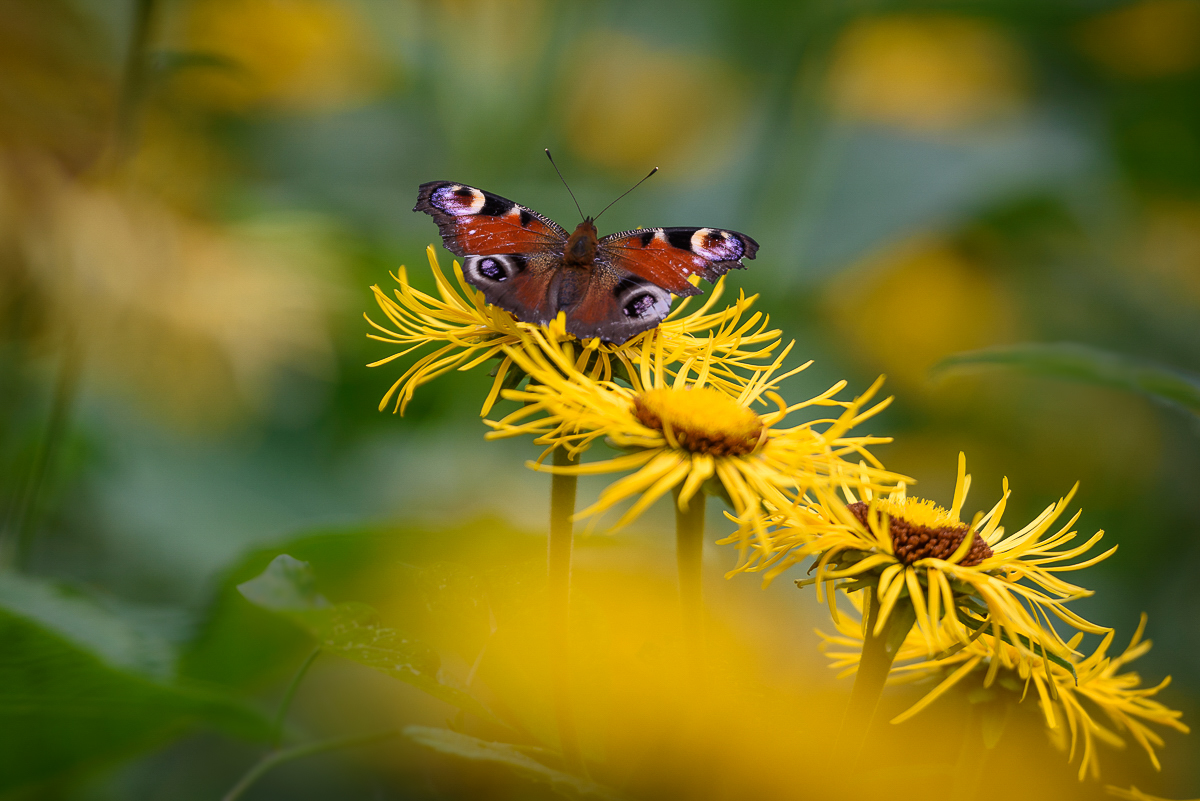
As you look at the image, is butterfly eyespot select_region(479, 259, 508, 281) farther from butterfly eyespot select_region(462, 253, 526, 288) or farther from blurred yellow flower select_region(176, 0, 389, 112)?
blurred yellow flower select_region(176, 0, 389, 112)

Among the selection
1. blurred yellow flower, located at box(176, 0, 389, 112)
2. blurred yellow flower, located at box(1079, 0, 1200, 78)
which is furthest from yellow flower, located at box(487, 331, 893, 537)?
blurred yellow flower, located at box(1079, 0, 1200, 78)

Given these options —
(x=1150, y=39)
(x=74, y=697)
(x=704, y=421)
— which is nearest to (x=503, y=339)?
(x=704, y=421)

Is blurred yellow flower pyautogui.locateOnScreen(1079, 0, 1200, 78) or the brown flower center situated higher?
blurred yellow flower pyautogui.locateOnScreen(1079, 0, 1200, 78)

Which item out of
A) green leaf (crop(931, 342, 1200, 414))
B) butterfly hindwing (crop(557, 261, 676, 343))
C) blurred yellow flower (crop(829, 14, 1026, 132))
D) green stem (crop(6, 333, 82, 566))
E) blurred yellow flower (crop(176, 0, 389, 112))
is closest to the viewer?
green leaf (crop(931, 342, 1200, 414))

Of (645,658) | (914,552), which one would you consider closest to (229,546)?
(645,658)

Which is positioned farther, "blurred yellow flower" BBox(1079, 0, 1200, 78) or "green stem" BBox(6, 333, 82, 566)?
"blurred yellow flower" BBox(1079, 0, 1200, 78)

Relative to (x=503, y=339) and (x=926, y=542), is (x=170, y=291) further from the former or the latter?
(x=926, y=542)

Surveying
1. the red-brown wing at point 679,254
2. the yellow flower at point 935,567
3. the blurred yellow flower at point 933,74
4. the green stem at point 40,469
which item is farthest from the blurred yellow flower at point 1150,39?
the green stem at point 40,469
